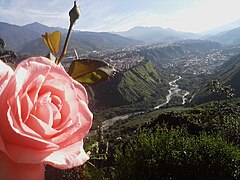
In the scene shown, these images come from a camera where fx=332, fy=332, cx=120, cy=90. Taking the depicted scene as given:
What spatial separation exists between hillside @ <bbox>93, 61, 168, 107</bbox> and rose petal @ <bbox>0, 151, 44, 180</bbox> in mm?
77298

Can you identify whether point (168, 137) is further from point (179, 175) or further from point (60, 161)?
point (60, 161)

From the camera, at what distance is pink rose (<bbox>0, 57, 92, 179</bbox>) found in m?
0.42

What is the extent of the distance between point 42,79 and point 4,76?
57 mm

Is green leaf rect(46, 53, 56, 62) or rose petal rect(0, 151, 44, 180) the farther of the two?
green leaf rect(46, 53, 56, 62)

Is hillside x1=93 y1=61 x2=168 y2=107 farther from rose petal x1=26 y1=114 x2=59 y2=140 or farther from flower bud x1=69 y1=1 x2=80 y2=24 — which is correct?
rose petal x1=26 y1=114 x2=59 y2=140

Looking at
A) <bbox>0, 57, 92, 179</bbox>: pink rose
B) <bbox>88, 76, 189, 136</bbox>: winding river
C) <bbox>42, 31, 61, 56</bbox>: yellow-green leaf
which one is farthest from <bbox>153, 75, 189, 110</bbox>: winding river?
<bbox>0, 57, 92, 179</bbox>: pink rose

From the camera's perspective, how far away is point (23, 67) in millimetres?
466

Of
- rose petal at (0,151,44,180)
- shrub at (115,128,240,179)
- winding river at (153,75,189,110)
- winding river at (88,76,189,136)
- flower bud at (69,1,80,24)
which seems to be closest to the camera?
rose petal at (0,151,44,180)

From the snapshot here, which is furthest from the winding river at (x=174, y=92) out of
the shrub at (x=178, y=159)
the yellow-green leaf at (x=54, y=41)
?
the yellow-green leaf at (x=54, y=41)

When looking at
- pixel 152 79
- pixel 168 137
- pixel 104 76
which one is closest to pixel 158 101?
pixel 152 79

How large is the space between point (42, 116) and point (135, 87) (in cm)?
9352

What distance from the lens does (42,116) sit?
1.53ft

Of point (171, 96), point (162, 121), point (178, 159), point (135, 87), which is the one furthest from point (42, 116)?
point (171, 96)

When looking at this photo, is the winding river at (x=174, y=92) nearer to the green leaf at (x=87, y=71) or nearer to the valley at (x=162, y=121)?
the valley at (x=162, y=121)
